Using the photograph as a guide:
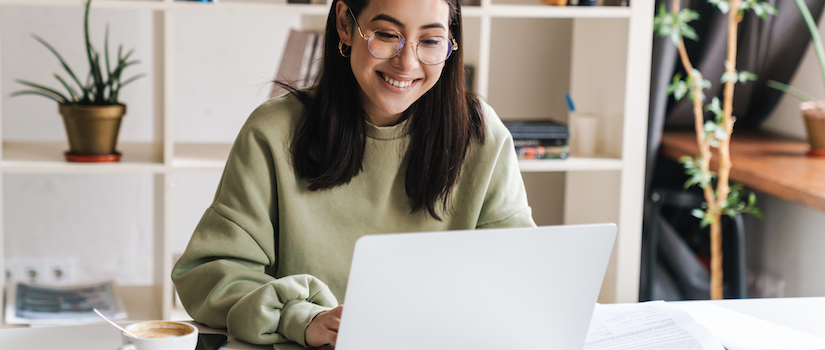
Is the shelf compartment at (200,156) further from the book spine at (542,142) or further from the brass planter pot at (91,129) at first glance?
the book spine at (542,142)

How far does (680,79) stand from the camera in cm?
244

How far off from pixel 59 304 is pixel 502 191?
1291 millimetres

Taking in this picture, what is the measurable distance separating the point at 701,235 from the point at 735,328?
1.58 m

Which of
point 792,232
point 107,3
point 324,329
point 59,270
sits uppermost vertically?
point 107,3

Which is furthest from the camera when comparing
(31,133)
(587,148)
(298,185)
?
(31,133)

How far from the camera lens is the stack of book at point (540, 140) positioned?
6.66ft

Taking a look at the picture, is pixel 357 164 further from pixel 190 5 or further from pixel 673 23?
pixel 673 23

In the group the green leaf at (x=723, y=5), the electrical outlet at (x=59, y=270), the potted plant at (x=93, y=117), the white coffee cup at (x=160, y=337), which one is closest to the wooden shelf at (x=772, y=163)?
the green leaf at (x=723, y=5)

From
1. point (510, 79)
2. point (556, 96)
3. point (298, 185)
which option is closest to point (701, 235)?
point (556, 96)

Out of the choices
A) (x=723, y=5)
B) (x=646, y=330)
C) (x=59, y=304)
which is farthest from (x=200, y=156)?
(x=723, y=5)

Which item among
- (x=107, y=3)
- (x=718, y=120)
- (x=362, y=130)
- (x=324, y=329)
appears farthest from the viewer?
(x=718, y=120)

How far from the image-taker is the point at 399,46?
3.74 feet

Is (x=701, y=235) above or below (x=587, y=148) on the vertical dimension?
below

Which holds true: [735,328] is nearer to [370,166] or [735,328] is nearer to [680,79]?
[370,166]
